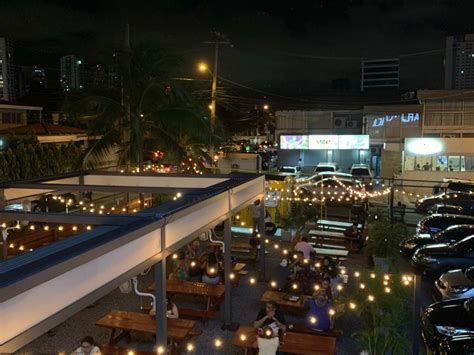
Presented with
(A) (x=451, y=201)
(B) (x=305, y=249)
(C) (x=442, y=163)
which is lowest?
(B) (x=305, y=249)

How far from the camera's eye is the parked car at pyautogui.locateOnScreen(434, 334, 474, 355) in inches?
277

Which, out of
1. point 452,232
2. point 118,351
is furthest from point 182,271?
point 452,232

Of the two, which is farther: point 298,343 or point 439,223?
point 439,223

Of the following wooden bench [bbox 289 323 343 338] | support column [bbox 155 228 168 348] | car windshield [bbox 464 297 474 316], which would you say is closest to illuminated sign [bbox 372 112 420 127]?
car windshield [bbox 464 297 474 316]

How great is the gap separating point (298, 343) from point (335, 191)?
14922 millimetres

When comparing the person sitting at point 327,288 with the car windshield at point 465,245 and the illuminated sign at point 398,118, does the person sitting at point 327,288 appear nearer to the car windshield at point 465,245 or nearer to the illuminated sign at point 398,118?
the car windshield at point 465,245

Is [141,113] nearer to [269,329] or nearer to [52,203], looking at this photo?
[52,203]

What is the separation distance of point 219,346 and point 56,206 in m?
11.3

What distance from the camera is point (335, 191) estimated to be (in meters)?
22.1

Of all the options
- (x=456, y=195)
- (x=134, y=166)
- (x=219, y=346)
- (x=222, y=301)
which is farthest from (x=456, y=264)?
(x=134, y=166)

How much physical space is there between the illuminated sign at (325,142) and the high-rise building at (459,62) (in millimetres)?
33584

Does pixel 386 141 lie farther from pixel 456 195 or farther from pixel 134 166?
pixel 134 166

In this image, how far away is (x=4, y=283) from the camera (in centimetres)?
313

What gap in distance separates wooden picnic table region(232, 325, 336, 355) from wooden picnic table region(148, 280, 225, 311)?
6.24 feet
